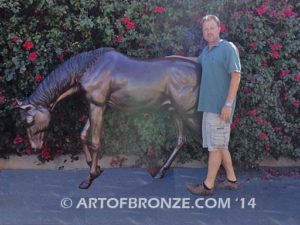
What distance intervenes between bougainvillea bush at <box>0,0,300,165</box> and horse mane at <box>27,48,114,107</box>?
479 mm

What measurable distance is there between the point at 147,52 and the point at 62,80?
3.55 feet

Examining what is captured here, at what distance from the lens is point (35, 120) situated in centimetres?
435

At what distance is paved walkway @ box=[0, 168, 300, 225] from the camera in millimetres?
4305

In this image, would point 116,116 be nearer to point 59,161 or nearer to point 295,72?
point 59,161

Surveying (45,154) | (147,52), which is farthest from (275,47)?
(45,154)

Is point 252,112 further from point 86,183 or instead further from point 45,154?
point 45,154

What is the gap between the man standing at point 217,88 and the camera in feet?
13.6

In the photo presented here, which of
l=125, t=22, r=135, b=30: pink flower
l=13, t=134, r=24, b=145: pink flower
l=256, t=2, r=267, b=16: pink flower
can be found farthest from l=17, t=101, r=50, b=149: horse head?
l=256, t=2, r=267, b=16: pink flower

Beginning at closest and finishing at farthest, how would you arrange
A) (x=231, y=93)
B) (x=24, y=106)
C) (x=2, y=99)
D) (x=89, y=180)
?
(x=231, y=93)
(x=24, y=106)
(x=89, y=180)
(x=2, y=99)

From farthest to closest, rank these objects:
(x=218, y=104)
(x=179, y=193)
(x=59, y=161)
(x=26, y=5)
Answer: (x=59, y=161)
(x=26, y=5)
(x=179, y=193)
(x=218, y=104)

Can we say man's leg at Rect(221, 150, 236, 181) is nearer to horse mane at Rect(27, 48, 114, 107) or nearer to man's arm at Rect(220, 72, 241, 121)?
Result: man's arm at Rect(220, 72, 241, 121)

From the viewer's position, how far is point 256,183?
5.08 meters

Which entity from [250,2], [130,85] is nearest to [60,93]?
[130,85]

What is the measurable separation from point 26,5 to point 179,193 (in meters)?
2.50
